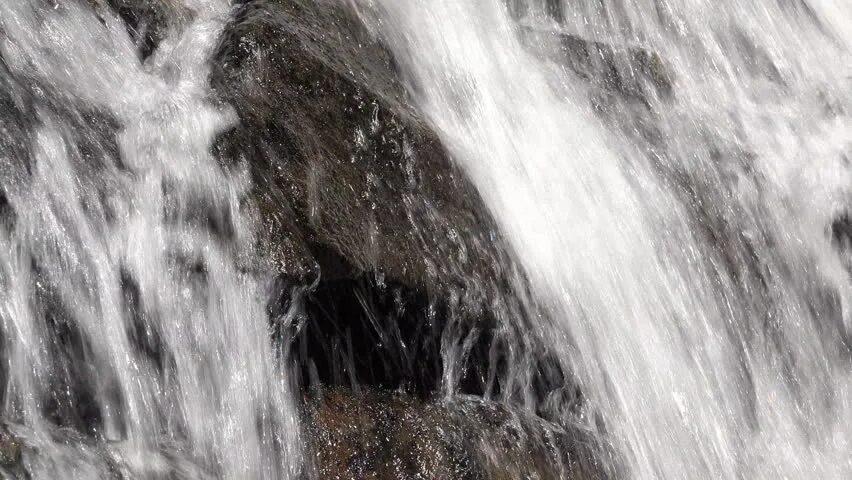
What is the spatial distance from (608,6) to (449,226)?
3213 millimetres

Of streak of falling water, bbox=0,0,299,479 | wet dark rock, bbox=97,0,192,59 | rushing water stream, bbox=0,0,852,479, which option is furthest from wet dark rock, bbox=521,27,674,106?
streak of falling water, bbox=0,0,299,479

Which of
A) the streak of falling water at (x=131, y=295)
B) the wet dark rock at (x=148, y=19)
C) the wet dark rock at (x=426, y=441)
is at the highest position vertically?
the wet dark rock at (x=148, y=19)

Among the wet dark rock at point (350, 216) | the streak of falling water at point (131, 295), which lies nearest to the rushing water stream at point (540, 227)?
the streak of falling water at point (131, 295)

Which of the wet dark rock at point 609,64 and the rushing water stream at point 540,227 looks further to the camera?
the wet dark rock at point 609,64

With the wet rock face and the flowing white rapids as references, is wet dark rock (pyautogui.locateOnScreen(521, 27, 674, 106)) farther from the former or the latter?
the wet rock face

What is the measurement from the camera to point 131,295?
3.81m

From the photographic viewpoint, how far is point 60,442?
3.39 metres

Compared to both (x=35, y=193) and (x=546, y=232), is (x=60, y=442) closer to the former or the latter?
(x=35, y=193)

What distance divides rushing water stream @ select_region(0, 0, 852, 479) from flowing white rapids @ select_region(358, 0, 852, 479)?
1cm

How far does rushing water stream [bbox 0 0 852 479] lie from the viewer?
3.70m

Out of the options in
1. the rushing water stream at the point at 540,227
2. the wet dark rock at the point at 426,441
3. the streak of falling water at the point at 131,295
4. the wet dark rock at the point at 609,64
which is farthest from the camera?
the wet dark rock at the point at 609,64

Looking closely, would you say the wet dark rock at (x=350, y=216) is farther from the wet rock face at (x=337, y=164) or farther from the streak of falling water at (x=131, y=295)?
the streak of falling water at (x=131, y=295)

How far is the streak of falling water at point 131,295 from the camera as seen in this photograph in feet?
11.6

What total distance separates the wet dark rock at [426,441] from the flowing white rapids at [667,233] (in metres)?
0.47
